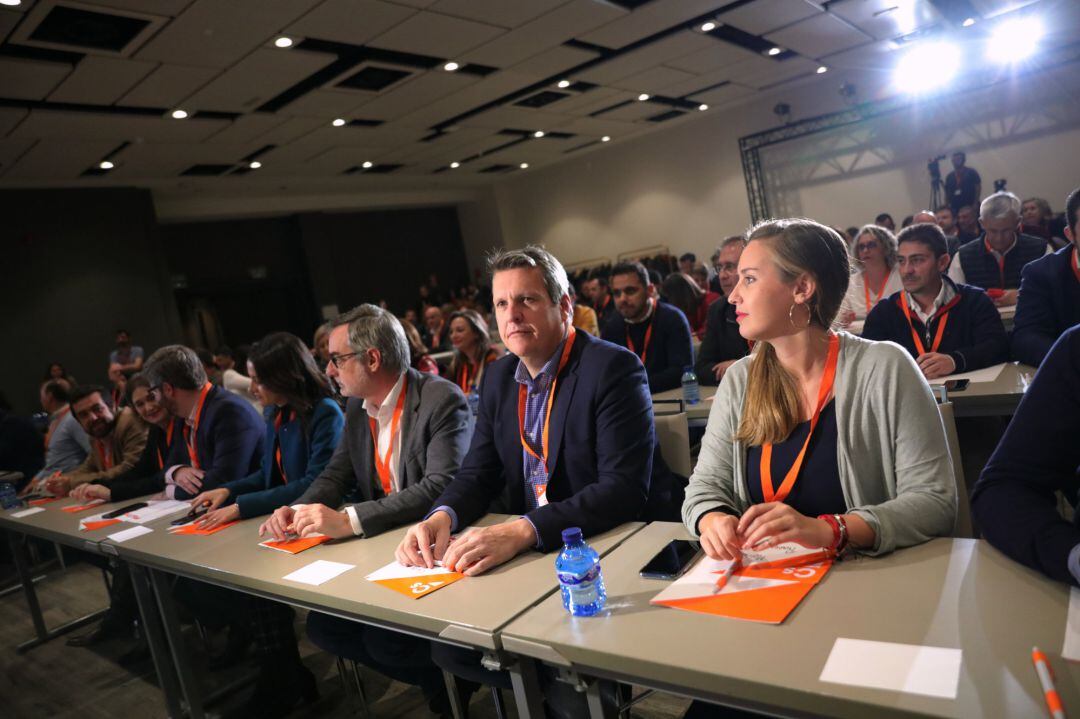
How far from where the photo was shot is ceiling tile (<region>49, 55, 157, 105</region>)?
5539 mm

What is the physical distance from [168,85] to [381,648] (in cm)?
589

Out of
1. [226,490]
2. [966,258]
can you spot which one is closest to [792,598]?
[226,490]

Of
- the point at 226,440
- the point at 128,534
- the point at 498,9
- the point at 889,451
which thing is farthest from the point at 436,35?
the point at 889,451

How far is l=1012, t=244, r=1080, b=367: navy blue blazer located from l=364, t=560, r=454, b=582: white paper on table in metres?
2.59

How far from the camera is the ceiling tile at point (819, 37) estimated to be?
25.7ft

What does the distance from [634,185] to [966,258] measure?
8485mm

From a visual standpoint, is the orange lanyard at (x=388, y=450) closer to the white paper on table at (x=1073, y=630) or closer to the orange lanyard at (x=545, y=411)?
the orange lanyard at (x=545, y=411)

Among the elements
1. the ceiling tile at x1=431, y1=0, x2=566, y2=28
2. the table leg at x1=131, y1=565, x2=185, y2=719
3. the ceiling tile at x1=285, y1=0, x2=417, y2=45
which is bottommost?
the table leg at x1=131, y1=565, x2=185, y2=719

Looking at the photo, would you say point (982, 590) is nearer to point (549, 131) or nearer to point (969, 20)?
point (969, 20)

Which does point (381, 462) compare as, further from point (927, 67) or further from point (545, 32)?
point (927, 67)

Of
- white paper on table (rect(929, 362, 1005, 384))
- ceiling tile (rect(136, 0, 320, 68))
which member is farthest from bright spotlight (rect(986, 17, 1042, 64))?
ceiling tile (rect(136, 0, 320, 68))

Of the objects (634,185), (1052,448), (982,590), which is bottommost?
(982,590)

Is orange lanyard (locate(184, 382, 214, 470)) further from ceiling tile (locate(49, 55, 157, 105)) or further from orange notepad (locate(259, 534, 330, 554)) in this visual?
ceiling tile (locate(49, 55, 157, 105))

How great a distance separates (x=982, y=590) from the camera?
118 centimetres
